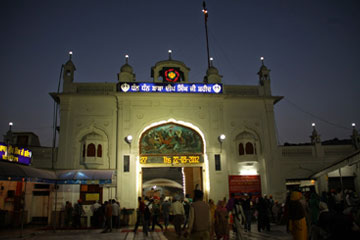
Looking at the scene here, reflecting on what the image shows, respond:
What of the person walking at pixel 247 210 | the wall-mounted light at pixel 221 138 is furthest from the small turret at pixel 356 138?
the person walking at pixel 247 210

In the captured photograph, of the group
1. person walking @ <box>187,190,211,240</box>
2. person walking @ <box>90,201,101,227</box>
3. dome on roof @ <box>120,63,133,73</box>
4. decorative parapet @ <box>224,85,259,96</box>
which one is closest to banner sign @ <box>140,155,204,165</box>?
person walking @ <box>90,201,101,227</box>

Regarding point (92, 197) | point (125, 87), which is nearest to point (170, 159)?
point (92, 197)

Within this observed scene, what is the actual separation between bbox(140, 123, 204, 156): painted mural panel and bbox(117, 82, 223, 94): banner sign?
2441 millimetres

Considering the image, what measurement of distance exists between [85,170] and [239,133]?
1050 cm

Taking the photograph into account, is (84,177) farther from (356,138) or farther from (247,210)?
(356,138)

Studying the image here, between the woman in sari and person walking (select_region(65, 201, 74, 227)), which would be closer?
the woman in sari

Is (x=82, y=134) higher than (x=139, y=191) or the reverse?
higher

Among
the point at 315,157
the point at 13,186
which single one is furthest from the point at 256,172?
the point at 13,186

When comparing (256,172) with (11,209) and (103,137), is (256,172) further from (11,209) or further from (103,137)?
(11,209)

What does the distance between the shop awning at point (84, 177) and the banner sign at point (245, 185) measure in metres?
7.78

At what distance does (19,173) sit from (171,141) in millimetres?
9424

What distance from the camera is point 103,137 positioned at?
19.9 m

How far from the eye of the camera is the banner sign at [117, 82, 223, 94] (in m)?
20.2

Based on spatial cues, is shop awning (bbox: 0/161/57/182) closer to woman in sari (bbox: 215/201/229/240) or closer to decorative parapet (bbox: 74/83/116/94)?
decorative parapet (bbox: 74/83/116/94)
